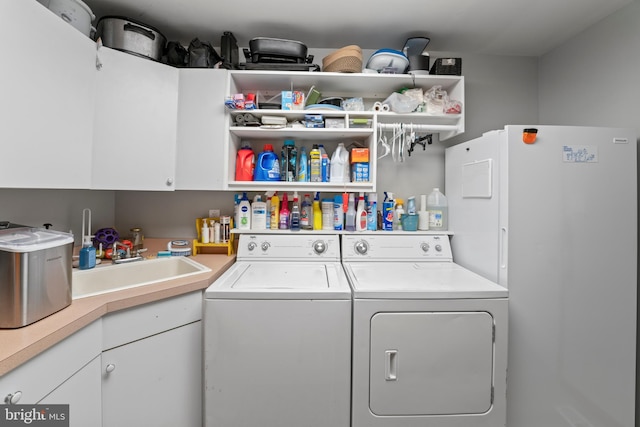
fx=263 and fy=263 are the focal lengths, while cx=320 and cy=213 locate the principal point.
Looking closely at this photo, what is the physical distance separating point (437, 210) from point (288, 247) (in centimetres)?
118

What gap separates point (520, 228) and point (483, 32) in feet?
4.80

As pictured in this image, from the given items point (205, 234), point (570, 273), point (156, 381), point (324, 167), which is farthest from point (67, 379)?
point (570, 273)

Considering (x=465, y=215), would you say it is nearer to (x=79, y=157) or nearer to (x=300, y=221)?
(x=300, y=221)

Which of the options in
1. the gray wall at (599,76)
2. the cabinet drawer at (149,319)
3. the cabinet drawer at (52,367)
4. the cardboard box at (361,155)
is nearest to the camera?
the cabinet drawer at (52,367)

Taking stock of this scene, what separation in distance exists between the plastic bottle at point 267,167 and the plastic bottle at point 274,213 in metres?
0.16

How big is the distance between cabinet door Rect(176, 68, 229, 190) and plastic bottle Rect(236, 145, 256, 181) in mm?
164

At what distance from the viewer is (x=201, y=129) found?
177cm

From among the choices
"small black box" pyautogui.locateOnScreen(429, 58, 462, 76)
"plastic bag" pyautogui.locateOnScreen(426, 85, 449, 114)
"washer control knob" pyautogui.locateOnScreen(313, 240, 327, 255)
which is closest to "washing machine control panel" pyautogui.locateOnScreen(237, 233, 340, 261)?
"washer control knob" pyautogui.locateOnScreen(313, 240, 327, 255)

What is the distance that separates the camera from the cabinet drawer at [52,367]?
78 centimetres

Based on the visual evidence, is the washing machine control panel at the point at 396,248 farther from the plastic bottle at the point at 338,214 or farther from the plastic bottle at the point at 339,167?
the plastic bottle at the point at 339,167

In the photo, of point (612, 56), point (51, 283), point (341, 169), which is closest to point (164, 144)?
point (51, 283)

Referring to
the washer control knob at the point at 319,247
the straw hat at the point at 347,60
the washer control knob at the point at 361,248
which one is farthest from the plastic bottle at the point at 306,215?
the straw hat at the point at 347,60

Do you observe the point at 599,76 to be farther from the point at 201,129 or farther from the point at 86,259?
the point at 86,259

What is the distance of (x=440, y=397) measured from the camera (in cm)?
131
